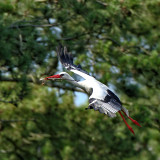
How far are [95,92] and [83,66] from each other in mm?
1766

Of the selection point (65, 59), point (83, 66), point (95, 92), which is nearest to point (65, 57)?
point (65, 59)

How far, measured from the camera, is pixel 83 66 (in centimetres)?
501

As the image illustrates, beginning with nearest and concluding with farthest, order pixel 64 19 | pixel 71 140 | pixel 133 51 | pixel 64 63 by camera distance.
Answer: pixel 64 63 → pixel 64 19 → pixel 133 51 → pixel 71 140

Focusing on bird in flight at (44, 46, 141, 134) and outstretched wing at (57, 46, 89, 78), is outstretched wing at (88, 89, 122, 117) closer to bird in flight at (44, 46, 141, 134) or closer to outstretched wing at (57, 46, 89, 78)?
bird in flight at (44, 46, 141, 134)

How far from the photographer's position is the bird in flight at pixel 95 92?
9.59 feet

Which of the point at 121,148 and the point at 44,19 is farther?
the point at 121,148

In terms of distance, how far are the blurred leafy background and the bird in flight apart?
273mm

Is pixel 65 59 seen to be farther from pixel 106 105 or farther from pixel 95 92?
pixel 106 105

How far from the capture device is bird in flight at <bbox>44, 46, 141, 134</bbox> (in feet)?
9.59

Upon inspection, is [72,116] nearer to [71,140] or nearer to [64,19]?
[71,140]

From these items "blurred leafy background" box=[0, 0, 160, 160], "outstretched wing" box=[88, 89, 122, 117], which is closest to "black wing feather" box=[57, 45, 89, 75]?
"blurred leafy background" box=[0, 0, 160, 160]

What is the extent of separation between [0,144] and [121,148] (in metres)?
2.11

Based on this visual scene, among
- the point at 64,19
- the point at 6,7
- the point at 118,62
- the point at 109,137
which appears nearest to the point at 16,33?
the point at 6,7

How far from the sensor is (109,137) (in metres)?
5.93
